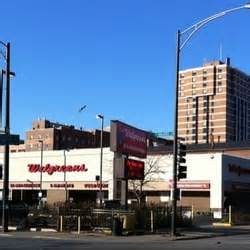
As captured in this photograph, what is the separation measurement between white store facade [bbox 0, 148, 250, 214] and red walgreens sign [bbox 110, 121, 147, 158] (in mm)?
24646

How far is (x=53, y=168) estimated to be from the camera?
76.6 meters

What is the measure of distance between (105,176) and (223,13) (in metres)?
45.6

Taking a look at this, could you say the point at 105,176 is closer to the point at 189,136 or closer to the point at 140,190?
the point at 140,190

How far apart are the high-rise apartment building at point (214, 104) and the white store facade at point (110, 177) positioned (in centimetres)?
5121

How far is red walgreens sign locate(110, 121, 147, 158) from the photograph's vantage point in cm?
3684

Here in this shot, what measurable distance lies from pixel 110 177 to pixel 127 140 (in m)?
33.8

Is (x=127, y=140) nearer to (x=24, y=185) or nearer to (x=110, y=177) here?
(x=110, y=177)

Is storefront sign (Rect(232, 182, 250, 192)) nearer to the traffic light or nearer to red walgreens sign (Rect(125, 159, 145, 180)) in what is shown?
red walgreens sign (Rect(125, 159, 145, 180))

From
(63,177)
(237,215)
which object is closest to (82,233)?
(237,215)

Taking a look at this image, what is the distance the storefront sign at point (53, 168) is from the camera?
243 feet

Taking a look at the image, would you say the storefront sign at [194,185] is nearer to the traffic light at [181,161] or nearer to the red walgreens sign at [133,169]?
the red walgreens sign at [133,169]

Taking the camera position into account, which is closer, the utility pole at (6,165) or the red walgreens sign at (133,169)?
the utility pole at (6,165)

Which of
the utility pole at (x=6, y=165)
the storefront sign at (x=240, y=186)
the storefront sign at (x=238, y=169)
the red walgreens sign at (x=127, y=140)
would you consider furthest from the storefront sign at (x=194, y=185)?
the utility pole at (x=6, y=165)

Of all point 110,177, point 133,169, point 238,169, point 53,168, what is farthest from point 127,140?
point 53,168
